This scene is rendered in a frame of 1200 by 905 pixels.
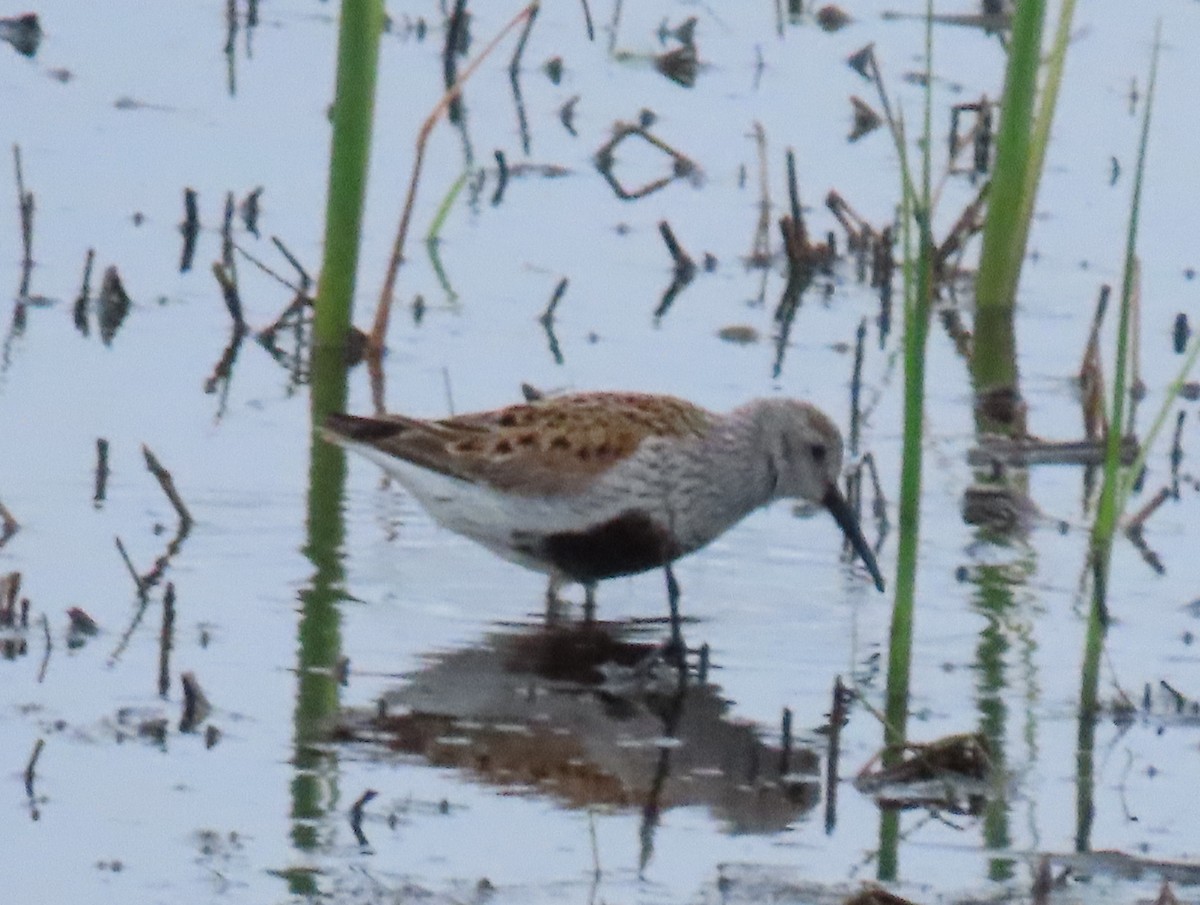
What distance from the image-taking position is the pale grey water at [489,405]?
6.54 meters

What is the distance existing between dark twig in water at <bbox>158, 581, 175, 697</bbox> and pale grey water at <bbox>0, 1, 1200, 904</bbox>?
→ 52mm

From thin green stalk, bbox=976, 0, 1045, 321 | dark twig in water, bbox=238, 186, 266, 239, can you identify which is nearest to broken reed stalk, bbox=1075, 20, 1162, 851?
thin green stalk, bbox=976, 0, 1045, 321

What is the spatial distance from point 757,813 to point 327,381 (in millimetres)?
3816

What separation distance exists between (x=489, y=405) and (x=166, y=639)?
2.94 meters

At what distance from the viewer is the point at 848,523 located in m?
8.83

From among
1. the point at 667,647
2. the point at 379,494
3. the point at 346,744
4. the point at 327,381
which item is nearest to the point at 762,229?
the point at 327,381

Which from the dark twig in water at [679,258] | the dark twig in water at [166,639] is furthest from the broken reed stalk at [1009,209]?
the dark twig in water at [166,639]

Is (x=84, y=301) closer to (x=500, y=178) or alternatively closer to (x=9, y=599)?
(x=500, y=178)

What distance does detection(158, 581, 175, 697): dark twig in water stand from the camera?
7.22 meters

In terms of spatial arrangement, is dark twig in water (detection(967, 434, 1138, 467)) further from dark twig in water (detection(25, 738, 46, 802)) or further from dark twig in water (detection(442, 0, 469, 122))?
dark twig in water (detection(442, 0, 469, 122))

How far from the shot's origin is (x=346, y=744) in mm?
7039

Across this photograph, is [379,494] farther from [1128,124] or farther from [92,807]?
[1128,124]

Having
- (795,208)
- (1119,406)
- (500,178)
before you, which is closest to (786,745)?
(1119,406)

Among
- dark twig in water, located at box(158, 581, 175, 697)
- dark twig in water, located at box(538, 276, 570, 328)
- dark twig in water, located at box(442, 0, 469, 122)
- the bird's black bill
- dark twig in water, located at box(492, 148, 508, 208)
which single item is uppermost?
dark twig in water, located at box(442, 0, 469, 122)
